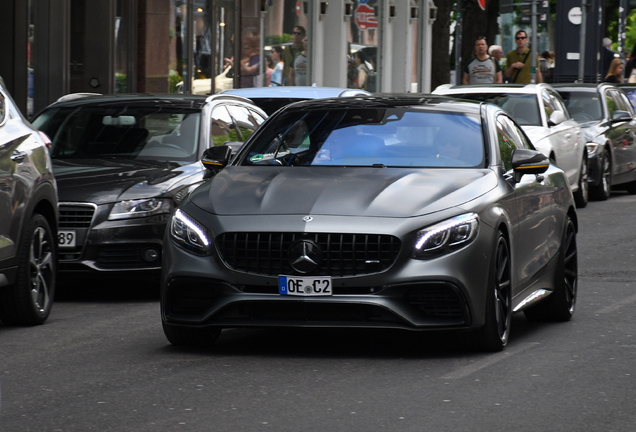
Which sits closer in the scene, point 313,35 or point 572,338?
point 572,338

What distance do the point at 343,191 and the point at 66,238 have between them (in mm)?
3195

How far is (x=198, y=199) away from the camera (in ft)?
27.1

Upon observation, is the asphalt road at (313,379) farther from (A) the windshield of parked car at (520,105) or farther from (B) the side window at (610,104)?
(B) the side window at (610,104)

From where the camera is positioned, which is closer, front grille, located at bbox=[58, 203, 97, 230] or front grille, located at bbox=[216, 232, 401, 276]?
front grille, located at bbox=[216, 232, 401, 276]

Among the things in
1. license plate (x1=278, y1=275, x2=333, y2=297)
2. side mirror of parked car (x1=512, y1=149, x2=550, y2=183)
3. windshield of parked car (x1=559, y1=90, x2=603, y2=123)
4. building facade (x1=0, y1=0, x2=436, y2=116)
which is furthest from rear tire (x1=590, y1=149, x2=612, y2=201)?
license plate (x1=278, y1=275, x2=333, y2=297)

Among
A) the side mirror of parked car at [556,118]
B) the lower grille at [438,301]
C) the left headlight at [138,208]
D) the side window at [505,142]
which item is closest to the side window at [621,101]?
the side mirror of parked car at [556,118]

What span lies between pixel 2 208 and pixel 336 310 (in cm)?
226

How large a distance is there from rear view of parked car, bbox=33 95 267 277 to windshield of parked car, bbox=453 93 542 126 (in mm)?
6136

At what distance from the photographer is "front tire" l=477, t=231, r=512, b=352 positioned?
26.3ft

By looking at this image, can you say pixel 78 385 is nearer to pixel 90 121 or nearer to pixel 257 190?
pixel 257 190

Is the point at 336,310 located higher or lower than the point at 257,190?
lower

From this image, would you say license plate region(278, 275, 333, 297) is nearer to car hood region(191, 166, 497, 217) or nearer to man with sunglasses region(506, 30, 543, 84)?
car hood region(191, 166, 497, 217)

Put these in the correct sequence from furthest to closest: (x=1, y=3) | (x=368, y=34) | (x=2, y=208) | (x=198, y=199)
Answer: (x=368, y=34) → (x=1, y=3) → (x=2, y=208) → (x=198, y=199)

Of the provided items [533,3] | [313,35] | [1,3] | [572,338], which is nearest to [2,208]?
[572,338]
